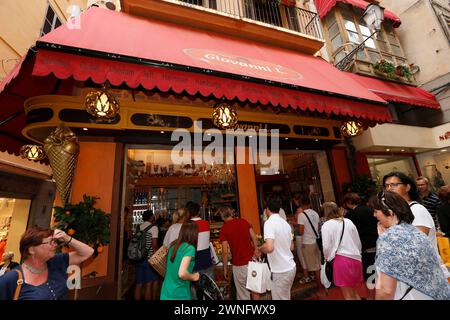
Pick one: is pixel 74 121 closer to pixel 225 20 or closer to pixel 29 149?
pixel 29 149

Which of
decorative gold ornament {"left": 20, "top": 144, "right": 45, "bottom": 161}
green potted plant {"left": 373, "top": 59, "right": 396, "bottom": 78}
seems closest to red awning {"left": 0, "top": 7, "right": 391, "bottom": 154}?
decorative gold ornament {"left": 20, "top": 144, "right": 45, "bottom": 161}

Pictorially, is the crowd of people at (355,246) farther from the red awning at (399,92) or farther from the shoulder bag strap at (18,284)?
the red awning at (399,92)

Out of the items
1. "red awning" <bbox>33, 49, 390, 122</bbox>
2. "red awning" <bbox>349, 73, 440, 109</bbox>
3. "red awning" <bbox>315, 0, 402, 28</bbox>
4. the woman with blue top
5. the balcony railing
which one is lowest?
the woman with blue top

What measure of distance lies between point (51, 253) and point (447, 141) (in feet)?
43.8

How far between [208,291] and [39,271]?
1.93 metres

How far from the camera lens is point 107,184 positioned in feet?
15.6

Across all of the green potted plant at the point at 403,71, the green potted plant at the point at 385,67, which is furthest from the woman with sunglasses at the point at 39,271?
the green potted plant at the point at 403,71

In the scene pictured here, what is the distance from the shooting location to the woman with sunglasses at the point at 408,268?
1.51 m

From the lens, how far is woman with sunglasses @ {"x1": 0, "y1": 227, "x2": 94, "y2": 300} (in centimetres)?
177

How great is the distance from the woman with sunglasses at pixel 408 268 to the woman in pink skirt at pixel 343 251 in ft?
5.58

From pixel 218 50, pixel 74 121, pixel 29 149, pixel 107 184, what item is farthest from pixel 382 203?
pixel 29 149

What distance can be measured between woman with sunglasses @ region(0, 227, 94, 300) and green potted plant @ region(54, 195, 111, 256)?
1.90 meters

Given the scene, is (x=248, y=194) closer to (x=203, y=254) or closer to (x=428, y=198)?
(x=203, y=254)

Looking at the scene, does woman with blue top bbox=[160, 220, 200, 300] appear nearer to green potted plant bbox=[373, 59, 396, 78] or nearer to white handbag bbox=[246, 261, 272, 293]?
white handbag bbox=[246, 261, 272, 293]
